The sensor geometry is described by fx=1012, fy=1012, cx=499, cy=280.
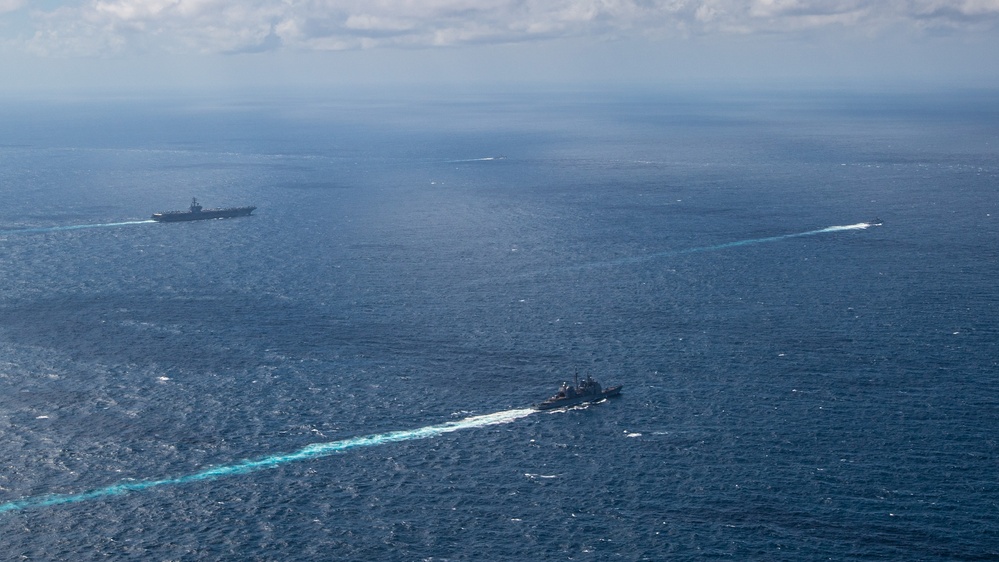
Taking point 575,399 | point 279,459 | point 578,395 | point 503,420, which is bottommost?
point 279,459

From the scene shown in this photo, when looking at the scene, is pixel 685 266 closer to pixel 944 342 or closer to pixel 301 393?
pixel 944 342

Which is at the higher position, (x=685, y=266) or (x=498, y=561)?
(x=685, y=266)

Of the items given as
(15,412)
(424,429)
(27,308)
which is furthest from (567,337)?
(27,308)

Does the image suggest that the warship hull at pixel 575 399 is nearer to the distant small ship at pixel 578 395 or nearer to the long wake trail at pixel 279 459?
the distant small ship at pixel 578 395

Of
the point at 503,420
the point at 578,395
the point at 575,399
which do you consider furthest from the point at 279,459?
the point at 578,395

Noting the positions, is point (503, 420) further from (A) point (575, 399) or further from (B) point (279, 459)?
(B) point (279, 459)

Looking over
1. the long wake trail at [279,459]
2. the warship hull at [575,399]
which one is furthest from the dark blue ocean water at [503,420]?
the warship hull at [575,399]
